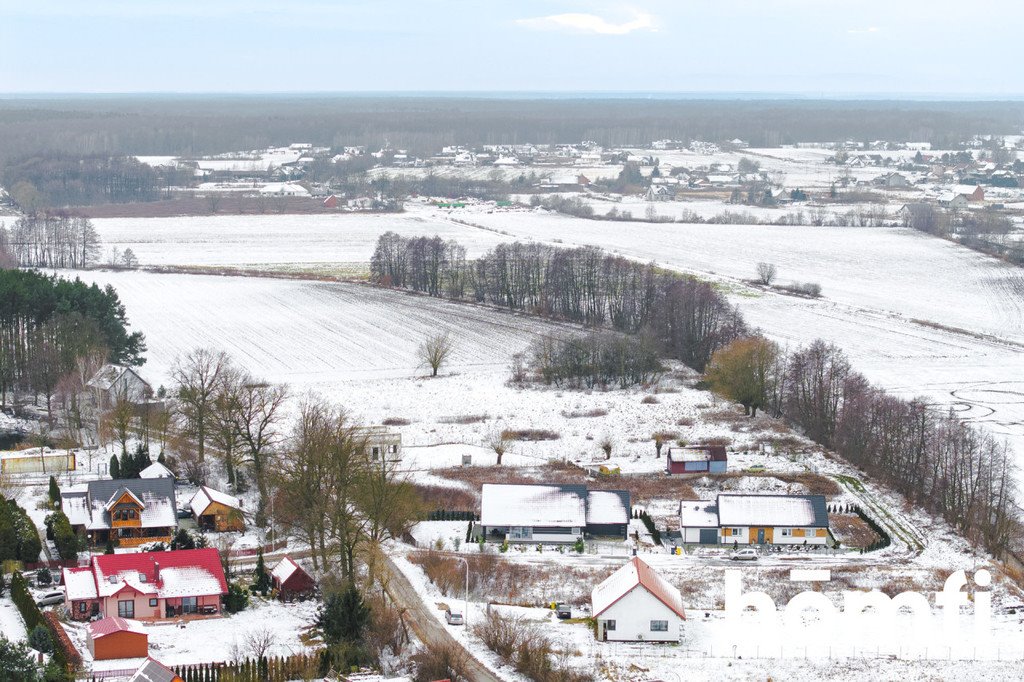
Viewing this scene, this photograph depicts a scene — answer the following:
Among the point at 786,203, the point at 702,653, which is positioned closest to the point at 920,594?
the point at 702,653

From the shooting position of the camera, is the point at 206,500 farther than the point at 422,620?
Yes

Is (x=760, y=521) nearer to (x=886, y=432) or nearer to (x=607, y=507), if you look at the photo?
(x=607, y=507)

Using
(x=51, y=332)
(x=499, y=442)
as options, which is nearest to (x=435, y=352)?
(x=499, y=442)

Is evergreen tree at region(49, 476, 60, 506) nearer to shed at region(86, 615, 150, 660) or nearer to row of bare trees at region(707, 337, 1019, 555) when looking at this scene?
shed at region(86, 615, 150, 660)

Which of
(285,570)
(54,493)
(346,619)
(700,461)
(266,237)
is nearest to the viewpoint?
(346,619)

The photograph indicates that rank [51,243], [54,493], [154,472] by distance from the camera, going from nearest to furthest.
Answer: [54,493]
[154,472]
[51,243]

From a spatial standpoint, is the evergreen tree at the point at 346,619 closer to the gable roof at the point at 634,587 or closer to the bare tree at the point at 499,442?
the gable roof at the point at 634,587
